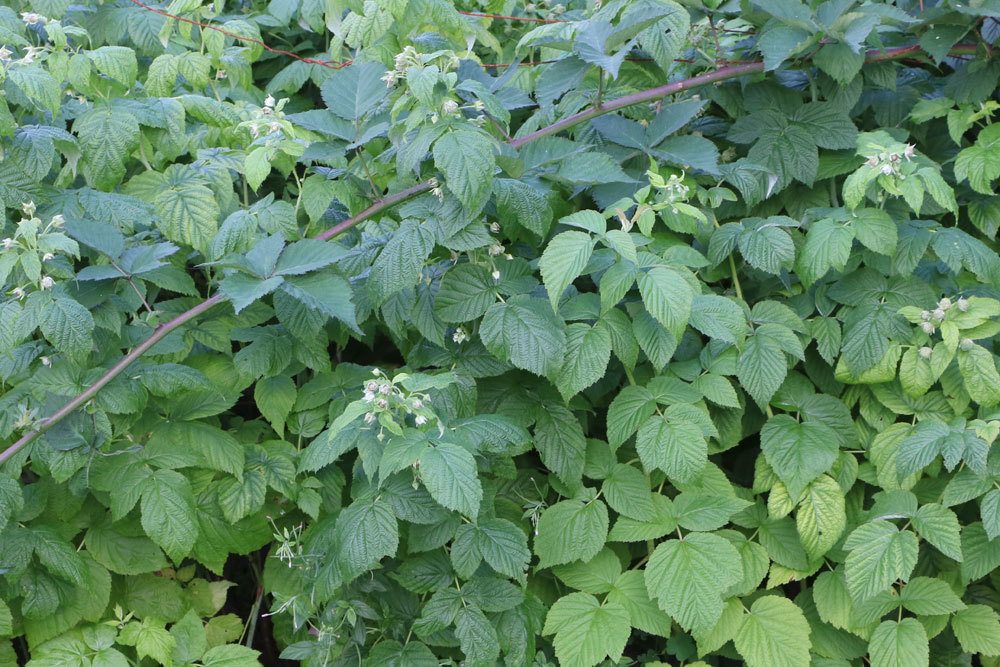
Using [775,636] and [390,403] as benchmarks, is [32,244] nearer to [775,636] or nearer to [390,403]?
[390,403]

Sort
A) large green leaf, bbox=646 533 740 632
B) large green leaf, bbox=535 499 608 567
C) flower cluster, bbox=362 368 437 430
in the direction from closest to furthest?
1. flower cluster, bbox=362 368 437 430
2. large green leaf, bbox=646 533 740 632
3. large green leaf, bbox=535 499 608 567

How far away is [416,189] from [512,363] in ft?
1.49

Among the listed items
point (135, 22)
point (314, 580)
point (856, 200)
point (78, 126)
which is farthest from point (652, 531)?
point (135, 22)

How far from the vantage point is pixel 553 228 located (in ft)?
7.54

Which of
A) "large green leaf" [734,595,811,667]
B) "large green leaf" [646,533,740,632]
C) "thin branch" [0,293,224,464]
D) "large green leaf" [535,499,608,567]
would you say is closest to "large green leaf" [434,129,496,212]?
"thin branch" [0,293,224,464]

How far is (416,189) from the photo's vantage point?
210 cm

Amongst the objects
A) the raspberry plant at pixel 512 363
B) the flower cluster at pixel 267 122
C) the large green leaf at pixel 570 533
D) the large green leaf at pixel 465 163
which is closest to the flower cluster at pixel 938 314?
the raspberry plant at pixel 512 363

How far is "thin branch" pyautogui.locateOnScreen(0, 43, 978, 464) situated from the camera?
76.9 inches

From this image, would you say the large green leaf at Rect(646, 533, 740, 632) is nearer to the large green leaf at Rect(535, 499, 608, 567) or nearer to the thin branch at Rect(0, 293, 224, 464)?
the large green leaf at Rect(535, 499, 608, 567)

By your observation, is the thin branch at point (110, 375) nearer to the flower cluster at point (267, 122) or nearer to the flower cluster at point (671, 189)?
the flower cluster at point (267, 122)

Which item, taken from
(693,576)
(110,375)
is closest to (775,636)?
(693,576)

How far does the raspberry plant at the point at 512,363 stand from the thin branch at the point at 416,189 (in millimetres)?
12

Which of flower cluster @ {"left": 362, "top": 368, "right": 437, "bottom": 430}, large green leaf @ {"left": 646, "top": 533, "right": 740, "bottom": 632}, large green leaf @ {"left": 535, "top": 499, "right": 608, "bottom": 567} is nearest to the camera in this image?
flower cluster @ {"left": 362, "top": 368, "right": 437, "bottom": 430}

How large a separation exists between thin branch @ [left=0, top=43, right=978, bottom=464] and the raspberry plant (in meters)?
0.01
